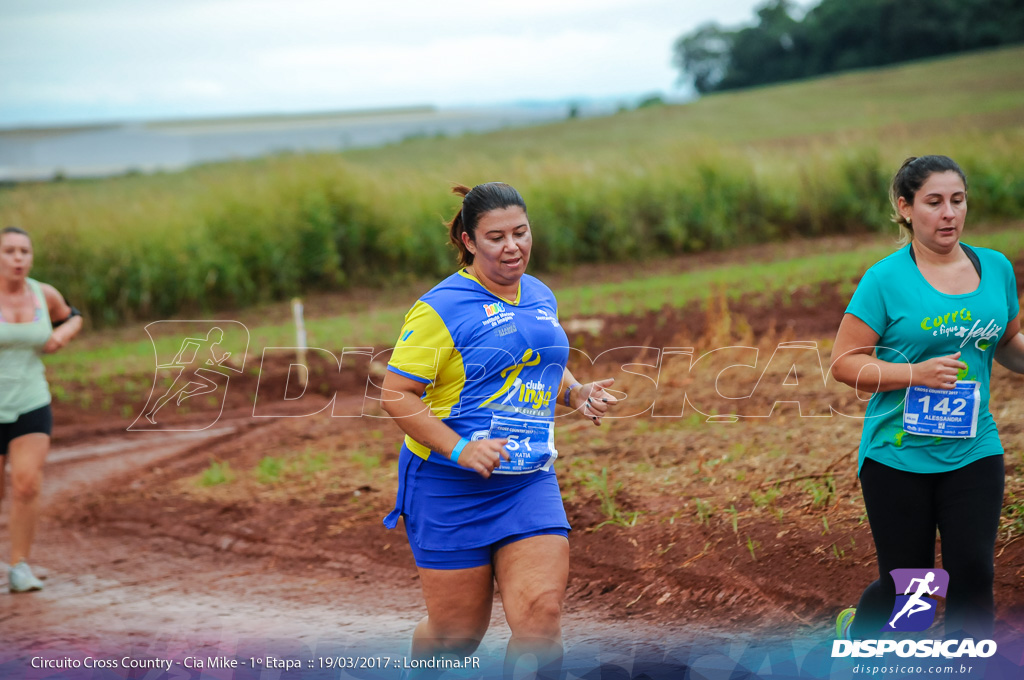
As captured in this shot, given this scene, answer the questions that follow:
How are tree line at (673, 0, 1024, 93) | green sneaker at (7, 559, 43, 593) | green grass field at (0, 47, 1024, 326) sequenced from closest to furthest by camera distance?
1. green sneaker at (7, 559, 43, 593)
2. green grass field at (0, 47, 1024, 326)
3. tree line at (673, 0, 1024, 93)

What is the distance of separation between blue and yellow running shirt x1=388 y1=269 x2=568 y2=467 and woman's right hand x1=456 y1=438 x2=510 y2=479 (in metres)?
0.15

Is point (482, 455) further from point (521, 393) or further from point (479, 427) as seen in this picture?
point (521, 393)

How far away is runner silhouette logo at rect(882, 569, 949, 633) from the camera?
152 inches

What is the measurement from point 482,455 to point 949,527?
72.0 inches

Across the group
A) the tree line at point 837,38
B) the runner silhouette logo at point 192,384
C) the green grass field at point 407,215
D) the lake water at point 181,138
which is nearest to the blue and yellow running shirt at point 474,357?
the runner silhouette logo at point 192,384

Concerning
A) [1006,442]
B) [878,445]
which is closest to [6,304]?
[878,445]

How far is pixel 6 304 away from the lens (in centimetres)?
647

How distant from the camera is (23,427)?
6430 mm

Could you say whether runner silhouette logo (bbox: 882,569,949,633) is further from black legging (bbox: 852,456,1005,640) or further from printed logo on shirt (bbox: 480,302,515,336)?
printed logo on shirt (bbox: 480,302,515,336)

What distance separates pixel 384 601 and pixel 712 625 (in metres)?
2.14

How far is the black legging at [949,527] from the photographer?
372cm

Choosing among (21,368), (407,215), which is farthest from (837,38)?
(21,368)

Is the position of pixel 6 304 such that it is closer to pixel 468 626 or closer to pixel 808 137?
pixel 468 626

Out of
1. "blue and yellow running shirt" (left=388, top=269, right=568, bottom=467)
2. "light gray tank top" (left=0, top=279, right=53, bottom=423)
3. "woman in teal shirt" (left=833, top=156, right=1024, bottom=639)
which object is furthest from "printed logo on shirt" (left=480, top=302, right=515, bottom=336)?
"light gray tank top" (left=0, top=279, right=53, bottom=423)
